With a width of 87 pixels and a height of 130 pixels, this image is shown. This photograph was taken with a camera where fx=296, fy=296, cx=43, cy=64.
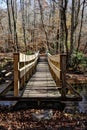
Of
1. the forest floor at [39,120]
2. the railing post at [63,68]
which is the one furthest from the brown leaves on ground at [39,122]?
the railing post at [63,68]

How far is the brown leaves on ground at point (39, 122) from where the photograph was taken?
5.28 metres

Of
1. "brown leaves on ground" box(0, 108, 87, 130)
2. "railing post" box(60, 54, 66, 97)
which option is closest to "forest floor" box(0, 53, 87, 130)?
"brown leaves on ground" box(0, 108, 87, 130)

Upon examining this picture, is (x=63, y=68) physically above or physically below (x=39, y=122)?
above

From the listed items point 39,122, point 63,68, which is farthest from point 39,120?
point 63,68

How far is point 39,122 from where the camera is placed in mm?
5574

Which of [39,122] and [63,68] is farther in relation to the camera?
[63,68]

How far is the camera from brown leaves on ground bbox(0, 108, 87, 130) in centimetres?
528

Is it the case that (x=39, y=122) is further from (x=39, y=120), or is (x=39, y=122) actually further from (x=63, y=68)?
(x=63, y=68)

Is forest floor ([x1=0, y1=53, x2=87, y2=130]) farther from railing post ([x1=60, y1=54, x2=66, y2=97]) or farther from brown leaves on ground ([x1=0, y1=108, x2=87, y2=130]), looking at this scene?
railing post ([x1=60, y1=54, x2=66, y2=97])

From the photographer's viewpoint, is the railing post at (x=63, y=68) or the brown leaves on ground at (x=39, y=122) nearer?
the brown leaves on ground at (x=39, y=122)

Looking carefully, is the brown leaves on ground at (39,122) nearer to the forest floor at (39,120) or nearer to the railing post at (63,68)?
the forest floor at (39,120)

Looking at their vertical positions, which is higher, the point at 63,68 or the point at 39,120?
the point at 63,68

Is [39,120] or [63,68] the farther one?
[63,68]

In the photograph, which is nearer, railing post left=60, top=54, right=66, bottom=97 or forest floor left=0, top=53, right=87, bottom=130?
forest floor left=0, top=53, right=87, bottom=130
